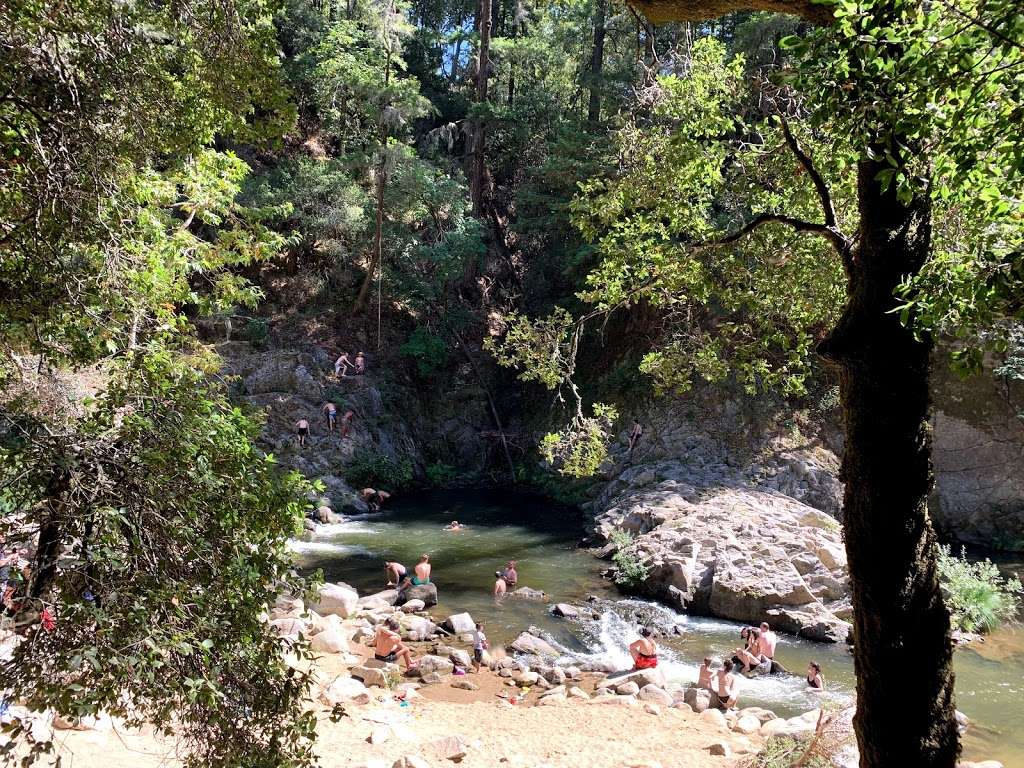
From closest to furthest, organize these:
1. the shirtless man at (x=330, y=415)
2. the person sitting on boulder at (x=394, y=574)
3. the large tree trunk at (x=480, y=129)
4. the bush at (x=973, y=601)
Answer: the bush at (x=973, y=601) → the person sitting on boulder at (x=394, y=574) → the shirtless man at (x=330, y=415) → the large tree trunk at (x=480, y=129)

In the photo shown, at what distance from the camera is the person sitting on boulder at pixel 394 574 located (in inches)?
573

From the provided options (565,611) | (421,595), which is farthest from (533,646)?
(421,595)

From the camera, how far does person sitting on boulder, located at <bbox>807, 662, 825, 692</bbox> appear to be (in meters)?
10.7

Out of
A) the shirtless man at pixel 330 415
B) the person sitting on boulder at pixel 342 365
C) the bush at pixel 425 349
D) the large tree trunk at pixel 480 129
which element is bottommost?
the shirtless man at pixel 330 415

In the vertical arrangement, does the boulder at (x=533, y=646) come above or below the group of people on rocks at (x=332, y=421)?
below

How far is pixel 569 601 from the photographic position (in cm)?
1422

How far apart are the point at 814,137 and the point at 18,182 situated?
634 centimetres

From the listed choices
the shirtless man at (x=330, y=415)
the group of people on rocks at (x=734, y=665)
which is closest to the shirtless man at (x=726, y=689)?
the group of people on rocks at (x=734, y=665)

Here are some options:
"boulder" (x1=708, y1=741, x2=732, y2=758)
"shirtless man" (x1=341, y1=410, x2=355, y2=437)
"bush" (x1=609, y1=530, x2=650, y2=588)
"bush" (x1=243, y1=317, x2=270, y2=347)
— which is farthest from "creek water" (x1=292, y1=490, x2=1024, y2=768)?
"bush" (x1=243, y1=317, x2=270, y2=347)

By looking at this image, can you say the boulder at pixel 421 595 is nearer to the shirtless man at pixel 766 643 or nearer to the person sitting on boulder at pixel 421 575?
the person sitting on boulder at pixel 421 575

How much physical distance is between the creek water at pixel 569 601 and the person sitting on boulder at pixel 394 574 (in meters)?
0.31

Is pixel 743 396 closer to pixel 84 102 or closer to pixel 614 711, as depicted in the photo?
pixel 614 711

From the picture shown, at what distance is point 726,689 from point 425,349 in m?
17.9

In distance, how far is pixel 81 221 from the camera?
380cm
